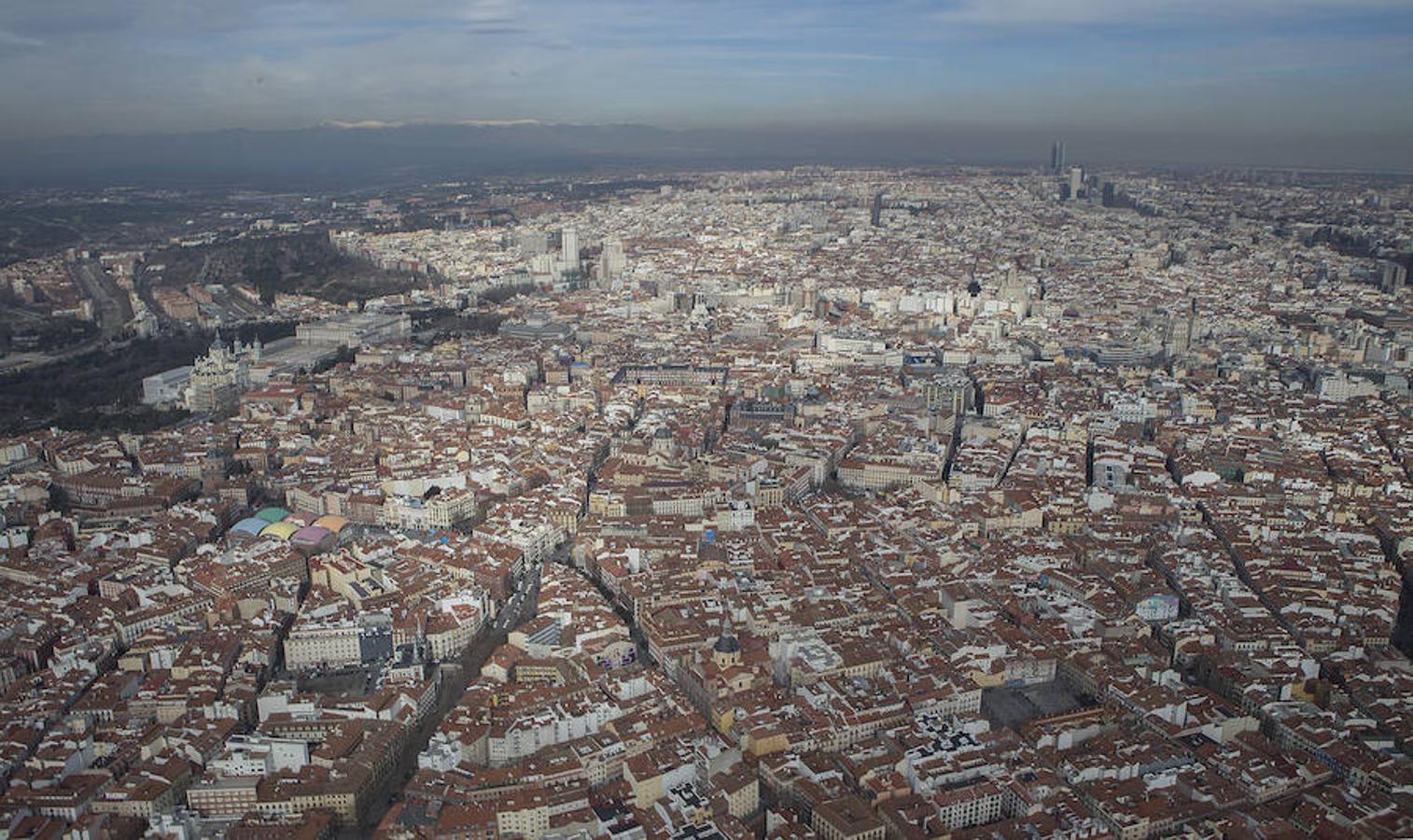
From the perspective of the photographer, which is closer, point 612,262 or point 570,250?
point 612,262

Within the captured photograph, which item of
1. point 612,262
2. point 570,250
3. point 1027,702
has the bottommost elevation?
point 1027,702

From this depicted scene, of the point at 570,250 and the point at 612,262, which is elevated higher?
the point at 570,250

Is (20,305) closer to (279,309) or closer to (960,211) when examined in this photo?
(279,309)

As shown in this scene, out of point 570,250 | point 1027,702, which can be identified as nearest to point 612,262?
point 570,250

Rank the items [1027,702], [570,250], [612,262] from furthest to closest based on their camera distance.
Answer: [570,250] → [612,262] → [1027,702]

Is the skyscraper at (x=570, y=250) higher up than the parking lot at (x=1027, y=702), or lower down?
higher up

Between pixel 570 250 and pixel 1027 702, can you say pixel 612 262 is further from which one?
pixel 1027 702

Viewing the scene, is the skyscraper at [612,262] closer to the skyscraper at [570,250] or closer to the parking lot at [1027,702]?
the skyscraper at [570,250]

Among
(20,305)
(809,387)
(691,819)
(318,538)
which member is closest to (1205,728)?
(691,819)

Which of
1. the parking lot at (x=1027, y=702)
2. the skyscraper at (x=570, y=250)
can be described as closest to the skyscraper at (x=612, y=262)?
the skyscraper at (x=570, y=250)

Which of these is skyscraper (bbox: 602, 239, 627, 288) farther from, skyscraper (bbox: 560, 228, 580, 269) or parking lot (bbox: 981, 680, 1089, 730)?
parking lot (bbox: 981, 680, 1089, 730)

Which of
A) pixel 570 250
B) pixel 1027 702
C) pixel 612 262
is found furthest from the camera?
pixel 570 250

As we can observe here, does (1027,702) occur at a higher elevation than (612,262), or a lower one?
lower
